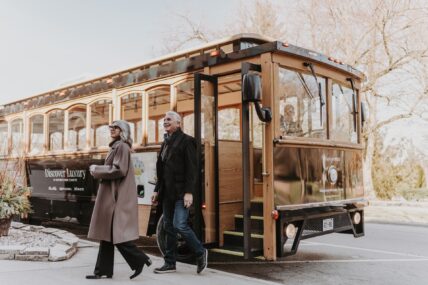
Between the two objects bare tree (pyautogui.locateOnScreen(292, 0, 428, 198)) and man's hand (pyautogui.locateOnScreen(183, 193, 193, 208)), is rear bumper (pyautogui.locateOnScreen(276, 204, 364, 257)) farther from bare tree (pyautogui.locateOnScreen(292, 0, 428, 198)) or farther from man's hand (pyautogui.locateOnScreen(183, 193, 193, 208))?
bare tree (pyautogui.locateOnScreen(292, 0, 428, 198))

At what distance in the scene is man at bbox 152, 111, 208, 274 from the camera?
593cm

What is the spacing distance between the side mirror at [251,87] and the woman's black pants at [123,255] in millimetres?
2117

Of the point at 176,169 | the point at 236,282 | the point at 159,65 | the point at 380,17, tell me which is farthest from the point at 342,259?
the point at 380,17

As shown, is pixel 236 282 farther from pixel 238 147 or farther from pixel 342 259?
pixel 342 259

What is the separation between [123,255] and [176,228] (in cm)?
69

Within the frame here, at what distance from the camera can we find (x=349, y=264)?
7.29 meters

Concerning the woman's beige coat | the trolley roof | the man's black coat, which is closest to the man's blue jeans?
the man's black coat

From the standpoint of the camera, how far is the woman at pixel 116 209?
18.1 ft

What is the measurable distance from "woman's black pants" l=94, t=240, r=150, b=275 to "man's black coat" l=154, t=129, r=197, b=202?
750mm

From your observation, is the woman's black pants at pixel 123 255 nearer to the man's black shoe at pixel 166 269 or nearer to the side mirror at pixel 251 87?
the man's black shoe at pixel 166 269

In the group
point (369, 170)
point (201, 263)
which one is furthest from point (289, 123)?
point (369, 170)

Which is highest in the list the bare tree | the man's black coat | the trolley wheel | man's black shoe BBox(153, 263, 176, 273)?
the bare tree

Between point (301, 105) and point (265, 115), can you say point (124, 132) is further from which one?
point (301, 105)

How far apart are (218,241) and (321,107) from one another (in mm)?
2251
